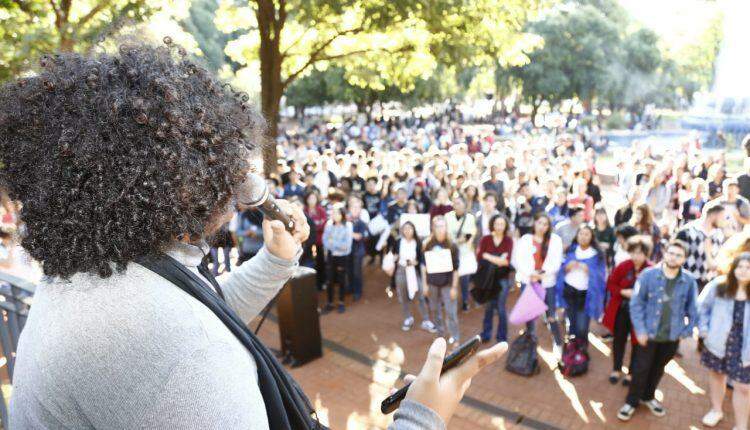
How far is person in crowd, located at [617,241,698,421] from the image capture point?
4.95m

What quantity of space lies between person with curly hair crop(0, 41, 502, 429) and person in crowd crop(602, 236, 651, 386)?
492cm

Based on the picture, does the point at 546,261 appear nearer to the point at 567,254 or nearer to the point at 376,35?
the point at 567,254

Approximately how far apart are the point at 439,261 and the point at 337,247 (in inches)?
80.0

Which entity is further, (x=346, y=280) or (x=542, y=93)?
(x=542, y=93)

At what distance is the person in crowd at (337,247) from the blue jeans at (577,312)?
3.37 meters

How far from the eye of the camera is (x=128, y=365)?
0.97 m

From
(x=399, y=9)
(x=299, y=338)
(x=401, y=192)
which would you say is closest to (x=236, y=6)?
(x=399, y=9)

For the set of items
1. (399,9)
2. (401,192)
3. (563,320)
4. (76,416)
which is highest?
(399,9)

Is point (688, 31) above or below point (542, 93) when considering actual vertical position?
above

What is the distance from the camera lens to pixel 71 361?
0.97m

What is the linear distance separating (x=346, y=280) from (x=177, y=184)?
7.87 meters

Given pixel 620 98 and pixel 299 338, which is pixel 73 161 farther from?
pixel 620 98

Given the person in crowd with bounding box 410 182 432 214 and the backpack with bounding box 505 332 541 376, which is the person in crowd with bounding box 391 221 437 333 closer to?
the backpack with bounding box 505 332 541 376

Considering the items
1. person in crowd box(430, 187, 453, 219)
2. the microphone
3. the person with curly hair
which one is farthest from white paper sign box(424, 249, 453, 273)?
the person with curly hair
